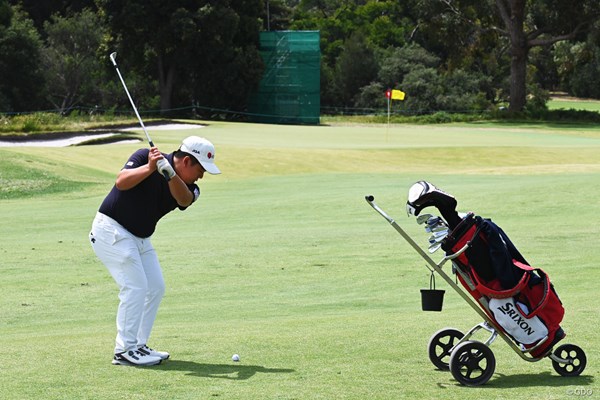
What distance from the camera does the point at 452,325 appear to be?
32.5 ft

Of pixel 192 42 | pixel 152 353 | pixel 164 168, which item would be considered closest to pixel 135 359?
pixel 152 353

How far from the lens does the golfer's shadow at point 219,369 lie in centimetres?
782

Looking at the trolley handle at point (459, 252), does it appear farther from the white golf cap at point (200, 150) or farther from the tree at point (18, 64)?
the tree at point (18, 64)

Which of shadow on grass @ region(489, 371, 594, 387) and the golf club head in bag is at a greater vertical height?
the golf club head in bag

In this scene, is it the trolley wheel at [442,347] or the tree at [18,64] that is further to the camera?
the tree at [18,64]

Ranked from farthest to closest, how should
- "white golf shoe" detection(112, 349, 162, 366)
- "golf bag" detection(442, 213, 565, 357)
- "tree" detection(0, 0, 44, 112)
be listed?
"tree" detection(0, 0, 44, 112) → "white golf shoe" detection(112, 349, 162, 366) → "golf bag" detection(442, 213, 565, 357)

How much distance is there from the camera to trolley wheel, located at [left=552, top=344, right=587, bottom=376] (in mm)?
7824

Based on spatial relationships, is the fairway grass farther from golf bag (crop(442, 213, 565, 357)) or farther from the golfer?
golf bag (crop(442, 213, 565, 357))

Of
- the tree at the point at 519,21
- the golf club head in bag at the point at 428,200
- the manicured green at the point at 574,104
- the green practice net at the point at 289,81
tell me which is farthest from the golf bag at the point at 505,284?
the manicured green at the point at 574,104

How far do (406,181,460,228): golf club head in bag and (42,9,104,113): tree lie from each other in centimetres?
6798

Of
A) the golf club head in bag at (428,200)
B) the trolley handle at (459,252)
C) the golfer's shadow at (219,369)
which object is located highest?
the golf club head in bag at (428,200)

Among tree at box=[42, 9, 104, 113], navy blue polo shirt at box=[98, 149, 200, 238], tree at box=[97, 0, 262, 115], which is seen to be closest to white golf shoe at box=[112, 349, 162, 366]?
navy blue polo shirt at box=[98, 149, 200, 238]

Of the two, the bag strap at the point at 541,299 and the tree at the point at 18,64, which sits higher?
Answer: the bag strap at the point at 541,299

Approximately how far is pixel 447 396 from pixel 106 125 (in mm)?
47110
